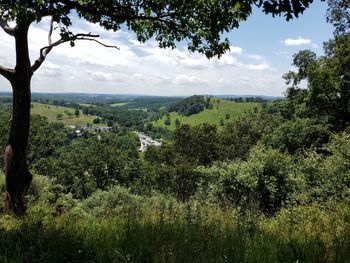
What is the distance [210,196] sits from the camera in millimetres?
18469

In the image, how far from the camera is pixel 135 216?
16.8ft

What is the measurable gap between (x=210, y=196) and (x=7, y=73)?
13929 mm

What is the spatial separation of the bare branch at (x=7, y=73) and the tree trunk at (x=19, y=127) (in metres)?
0.05

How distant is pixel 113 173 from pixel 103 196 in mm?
26283

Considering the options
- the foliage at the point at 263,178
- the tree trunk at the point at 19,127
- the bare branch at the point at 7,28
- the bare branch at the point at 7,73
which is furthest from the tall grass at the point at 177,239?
the foliage at the point at 263,178

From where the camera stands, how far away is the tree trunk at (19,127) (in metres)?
6.30

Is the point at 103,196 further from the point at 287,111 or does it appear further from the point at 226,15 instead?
the point at 287,111

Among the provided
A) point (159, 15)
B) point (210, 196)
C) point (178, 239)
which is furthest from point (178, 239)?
point (210, 196)

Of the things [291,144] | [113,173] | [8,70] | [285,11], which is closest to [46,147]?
[113,173]

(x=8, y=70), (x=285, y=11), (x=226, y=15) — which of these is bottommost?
(x=8, y=70)

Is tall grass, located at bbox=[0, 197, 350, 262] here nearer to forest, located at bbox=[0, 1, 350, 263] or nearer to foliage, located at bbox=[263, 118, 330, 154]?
forest, located at bbox=[0, 1, 350, 263]

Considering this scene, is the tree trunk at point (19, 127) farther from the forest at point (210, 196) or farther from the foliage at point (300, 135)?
the foliage at point (300, 135)

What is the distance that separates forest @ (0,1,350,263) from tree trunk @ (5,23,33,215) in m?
0.19

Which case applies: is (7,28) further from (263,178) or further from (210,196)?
(263,178)
